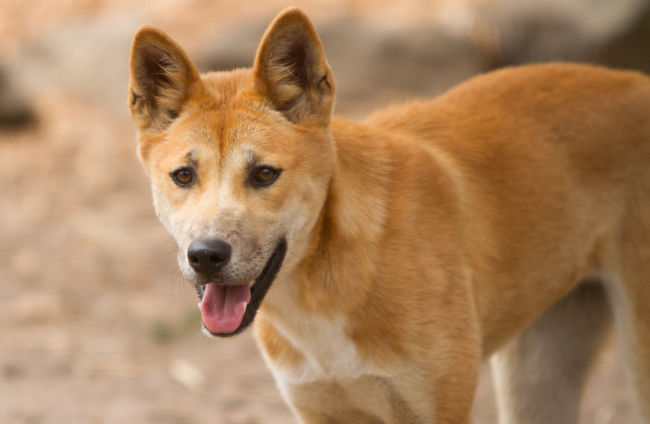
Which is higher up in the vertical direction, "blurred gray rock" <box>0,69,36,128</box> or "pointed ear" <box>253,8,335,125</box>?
"pointed ear" <box>253,8,335,125</box>

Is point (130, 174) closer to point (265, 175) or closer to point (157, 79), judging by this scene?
point (157, 79)

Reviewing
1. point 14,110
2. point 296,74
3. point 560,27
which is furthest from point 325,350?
point 14,110

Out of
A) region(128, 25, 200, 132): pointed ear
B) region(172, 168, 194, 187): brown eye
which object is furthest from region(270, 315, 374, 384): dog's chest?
region(128, 25, 200, 132): pointed ear

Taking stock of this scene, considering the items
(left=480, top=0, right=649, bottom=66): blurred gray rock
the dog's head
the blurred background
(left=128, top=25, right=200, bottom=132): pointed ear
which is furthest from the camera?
(left=480, top=0, right=649, bottom=66): blurred gray rock

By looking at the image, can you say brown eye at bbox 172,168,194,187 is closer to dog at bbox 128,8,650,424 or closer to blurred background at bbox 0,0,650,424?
dog at bbox 128,8,650,424

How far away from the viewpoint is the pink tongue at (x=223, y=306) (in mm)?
2816

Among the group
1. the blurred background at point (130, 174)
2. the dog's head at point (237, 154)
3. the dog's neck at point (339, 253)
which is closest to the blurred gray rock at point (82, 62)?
the blurred background at point (130, 174)

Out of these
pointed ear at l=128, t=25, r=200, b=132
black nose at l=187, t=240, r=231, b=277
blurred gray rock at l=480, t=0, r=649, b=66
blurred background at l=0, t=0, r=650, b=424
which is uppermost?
pointed ear at l=128, t=25, r=200, b=132

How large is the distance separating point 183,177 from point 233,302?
1.71 feet

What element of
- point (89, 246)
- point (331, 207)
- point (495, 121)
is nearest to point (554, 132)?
point (495, 121)

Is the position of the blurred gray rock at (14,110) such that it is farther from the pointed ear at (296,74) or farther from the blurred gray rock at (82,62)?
the pointed ear at (296,74)

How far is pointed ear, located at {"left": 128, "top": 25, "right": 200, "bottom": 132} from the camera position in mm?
3043

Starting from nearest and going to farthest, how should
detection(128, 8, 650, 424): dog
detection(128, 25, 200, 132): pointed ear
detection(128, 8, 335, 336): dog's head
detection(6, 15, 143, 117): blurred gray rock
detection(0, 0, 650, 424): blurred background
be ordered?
detection(128, 8, 335, 336): dog's head < detection(128, 8, 650, 424): dog < detection(128, 25, 200, 132): pointed ear < detection(0, 0, 650, 424): blurred background < detection(6, 15, 143, 117): blurred gray rock

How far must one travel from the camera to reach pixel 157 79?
321 centimetres
